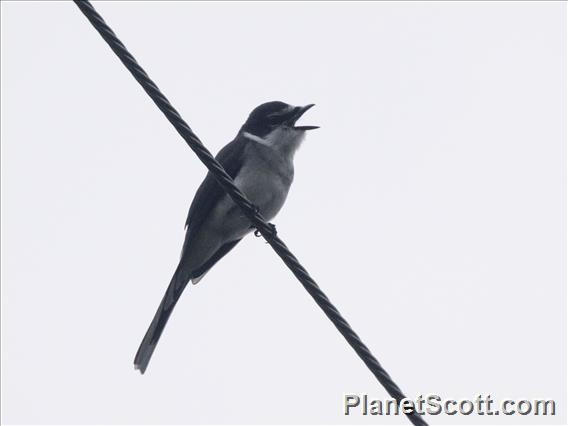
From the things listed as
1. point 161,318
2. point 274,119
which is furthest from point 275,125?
point 161,318

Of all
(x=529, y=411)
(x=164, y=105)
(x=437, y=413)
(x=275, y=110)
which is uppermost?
(x=164, y=105)

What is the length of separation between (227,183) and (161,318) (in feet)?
9.65

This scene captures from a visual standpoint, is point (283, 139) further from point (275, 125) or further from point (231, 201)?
point (231, 201)

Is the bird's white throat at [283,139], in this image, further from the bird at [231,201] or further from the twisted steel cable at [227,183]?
the twisted steel cable at [227,183]

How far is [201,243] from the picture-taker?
7574 millimetres

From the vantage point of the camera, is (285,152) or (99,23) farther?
(285,152)

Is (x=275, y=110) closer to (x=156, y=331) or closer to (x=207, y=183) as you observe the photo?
(x=207, y=183)

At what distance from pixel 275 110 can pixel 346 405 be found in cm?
278

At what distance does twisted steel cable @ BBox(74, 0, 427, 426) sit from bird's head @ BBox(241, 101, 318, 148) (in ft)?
9.37

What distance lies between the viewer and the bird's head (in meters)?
7.81

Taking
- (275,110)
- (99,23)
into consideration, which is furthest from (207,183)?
(99,23)

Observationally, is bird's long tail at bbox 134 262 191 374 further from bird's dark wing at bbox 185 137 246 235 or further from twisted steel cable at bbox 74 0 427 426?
twisted steel cable at bbox 74 0 427 426

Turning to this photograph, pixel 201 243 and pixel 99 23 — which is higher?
pixel 99 23

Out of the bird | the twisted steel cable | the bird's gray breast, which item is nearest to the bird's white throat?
the bird
